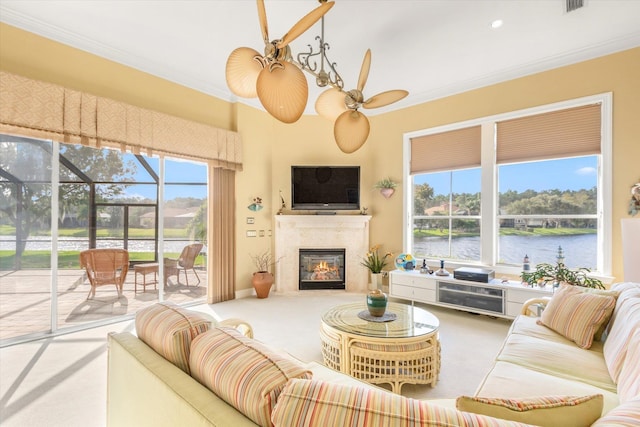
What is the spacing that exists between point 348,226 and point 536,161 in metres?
2.82

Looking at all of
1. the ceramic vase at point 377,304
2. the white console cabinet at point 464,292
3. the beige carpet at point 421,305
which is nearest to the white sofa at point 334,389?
the beige carpet at point 421,305

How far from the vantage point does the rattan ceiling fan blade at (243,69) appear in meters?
1.94

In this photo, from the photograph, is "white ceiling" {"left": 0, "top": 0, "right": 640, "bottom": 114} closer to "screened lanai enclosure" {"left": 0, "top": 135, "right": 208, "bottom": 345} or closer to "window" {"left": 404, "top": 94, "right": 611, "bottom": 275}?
"window" {"left": 404, "top": 94, "right": 611, "bottom": 275}

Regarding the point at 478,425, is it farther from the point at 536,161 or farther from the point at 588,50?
the point at 588,50

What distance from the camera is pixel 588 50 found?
136 inches

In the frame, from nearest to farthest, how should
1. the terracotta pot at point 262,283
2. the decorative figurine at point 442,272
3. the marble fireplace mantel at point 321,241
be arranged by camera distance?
the decorative figurine at point 442,272
the terracotta pot at point 262,283
the marble fireplace mantel at point 321,241

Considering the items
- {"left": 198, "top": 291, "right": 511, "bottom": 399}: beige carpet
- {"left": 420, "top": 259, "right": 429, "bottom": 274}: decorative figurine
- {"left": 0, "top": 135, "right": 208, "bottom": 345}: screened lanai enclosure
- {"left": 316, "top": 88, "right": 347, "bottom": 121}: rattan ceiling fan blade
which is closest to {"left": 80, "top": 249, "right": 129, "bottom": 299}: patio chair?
{"left": 0, "top": 135, "right": 208, "bottom": 345}: screened lanai enclosure

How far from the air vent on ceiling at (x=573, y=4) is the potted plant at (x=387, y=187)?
9.39 feet

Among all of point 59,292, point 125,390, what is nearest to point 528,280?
point 125,390

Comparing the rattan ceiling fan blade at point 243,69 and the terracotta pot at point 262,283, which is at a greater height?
the rattan ceiling fan blade at point 243,69

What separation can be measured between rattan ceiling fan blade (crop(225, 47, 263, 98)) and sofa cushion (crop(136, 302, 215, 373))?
52.8 inches

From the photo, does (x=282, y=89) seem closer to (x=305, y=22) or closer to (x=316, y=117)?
(x=305, y=22)

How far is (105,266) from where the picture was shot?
3764 mm

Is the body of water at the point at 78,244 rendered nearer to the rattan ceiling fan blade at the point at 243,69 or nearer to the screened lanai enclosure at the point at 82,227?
the screened lanai enclosure at the point at 82,227
